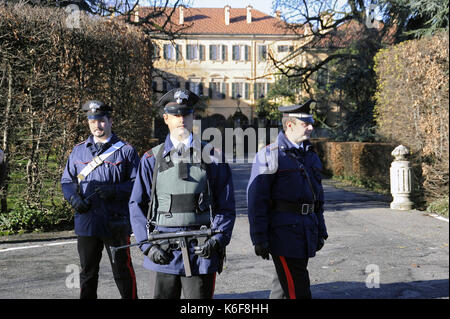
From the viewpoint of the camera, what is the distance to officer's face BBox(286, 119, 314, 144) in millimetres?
→ 4754

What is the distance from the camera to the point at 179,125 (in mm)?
3996

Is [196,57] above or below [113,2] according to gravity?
above

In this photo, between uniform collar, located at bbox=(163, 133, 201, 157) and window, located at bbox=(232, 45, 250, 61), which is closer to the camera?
uniform collar, located at bbox=(163, 133, 201, 157)

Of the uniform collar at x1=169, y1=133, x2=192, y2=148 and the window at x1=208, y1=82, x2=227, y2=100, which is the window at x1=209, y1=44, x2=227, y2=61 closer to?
the window at x1=208, y1=82, x2=227, y2=100

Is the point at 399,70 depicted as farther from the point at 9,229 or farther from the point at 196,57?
the point at 196,57

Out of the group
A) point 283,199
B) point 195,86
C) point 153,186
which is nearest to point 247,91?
point 195,86

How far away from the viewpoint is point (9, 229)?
30.7 feet

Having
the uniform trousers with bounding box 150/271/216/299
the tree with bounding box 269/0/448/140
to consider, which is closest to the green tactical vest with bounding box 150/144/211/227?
the uniform trousers with bounding box 150/271/216/299

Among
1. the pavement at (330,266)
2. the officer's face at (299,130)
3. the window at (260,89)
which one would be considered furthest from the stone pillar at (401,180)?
the window at (260,89)

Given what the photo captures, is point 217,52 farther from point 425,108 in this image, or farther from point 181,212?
point 181,212

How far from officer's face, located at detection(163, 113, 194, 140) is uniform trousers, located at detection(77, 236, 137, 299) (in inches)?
60.6
